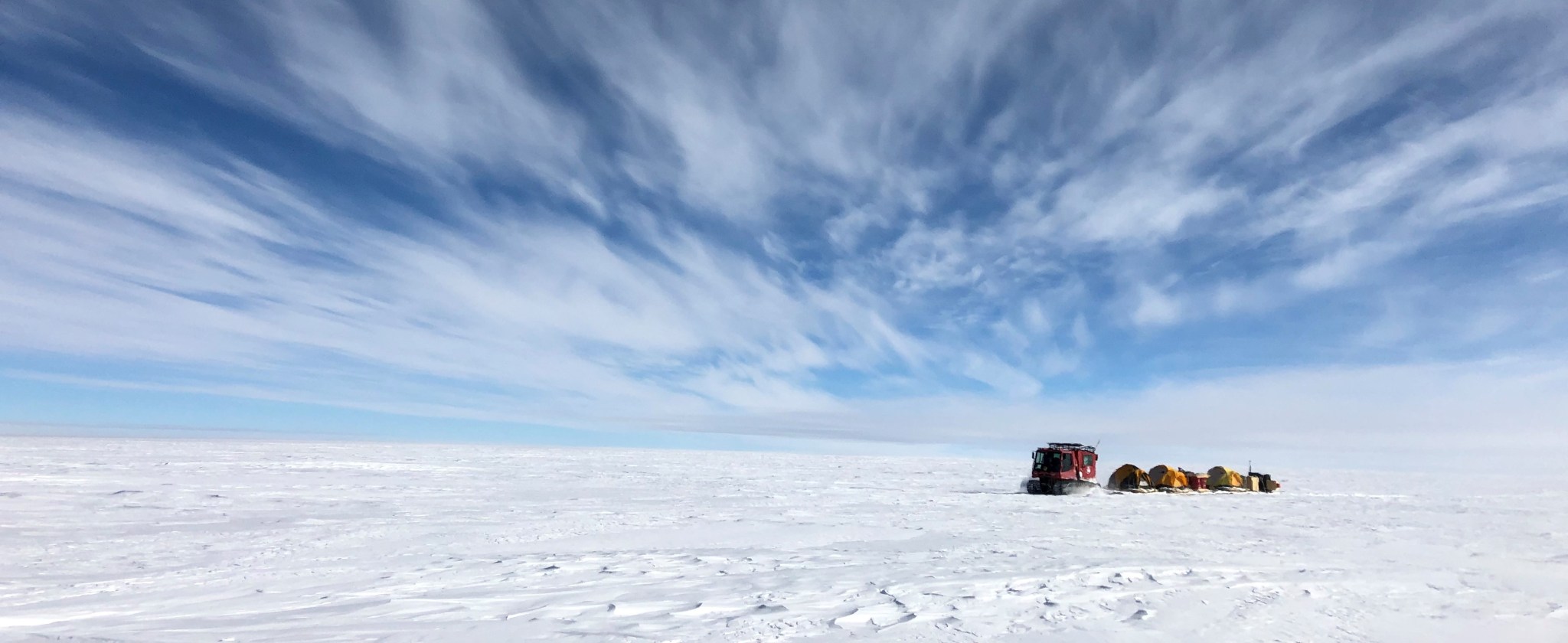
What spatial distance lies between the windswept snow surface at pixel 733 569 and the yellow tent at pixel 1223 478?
1052 cm

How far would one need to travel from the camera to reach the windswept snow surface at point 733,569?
22.8 ft

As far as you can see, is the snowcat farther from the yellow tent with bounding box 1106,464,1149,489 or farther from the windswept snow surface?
the windswept snow surface

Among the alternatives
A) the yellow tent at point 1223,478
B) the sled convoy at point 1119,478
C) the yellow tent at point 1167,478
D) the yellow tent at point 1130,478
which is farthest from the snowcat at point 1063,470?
the yellow tent at point 1223,478

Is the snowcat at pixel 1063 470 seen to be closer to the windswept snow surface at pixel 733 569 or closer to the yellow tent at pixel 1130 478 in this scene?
the yellow tent at pixel 1130 478

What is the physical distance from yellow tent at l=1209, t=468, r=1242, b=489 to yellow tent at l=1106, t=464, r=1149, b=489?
4.69 metres

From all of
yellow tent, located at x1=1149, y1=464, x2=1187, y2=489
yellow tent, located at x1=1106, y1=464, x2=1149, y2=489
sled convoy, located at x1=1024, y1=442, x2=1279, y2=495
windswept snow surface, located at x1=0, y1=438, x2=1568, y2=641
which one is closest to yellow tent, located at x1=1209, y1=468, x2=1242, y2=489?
sled convoy, located at x1=1024, y1=442, x2=1279, y2=495

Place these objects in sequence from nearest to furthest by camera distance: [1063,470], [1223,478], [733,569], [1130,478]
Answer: [733,569], [1063,470], [1130,478], [1223,478]

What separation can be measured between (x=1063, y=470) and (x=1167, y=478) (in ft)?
22.5

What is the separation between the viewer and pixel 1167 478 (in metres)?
28.6

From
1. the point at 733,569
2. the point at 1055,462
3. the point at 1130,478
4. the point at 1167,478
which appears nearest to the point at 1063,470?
the point at 1055,462

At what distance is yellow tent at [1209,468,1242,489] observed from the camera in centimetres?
3078

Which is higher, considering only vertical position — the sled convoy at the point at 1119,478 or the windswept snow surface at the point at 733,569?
the sled convoy at the point at 1119,478

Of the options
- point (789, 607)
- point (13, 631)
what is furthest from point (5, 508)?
point (789, 607)

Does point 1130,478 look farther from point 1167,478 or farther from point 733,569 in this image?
point 733,569
